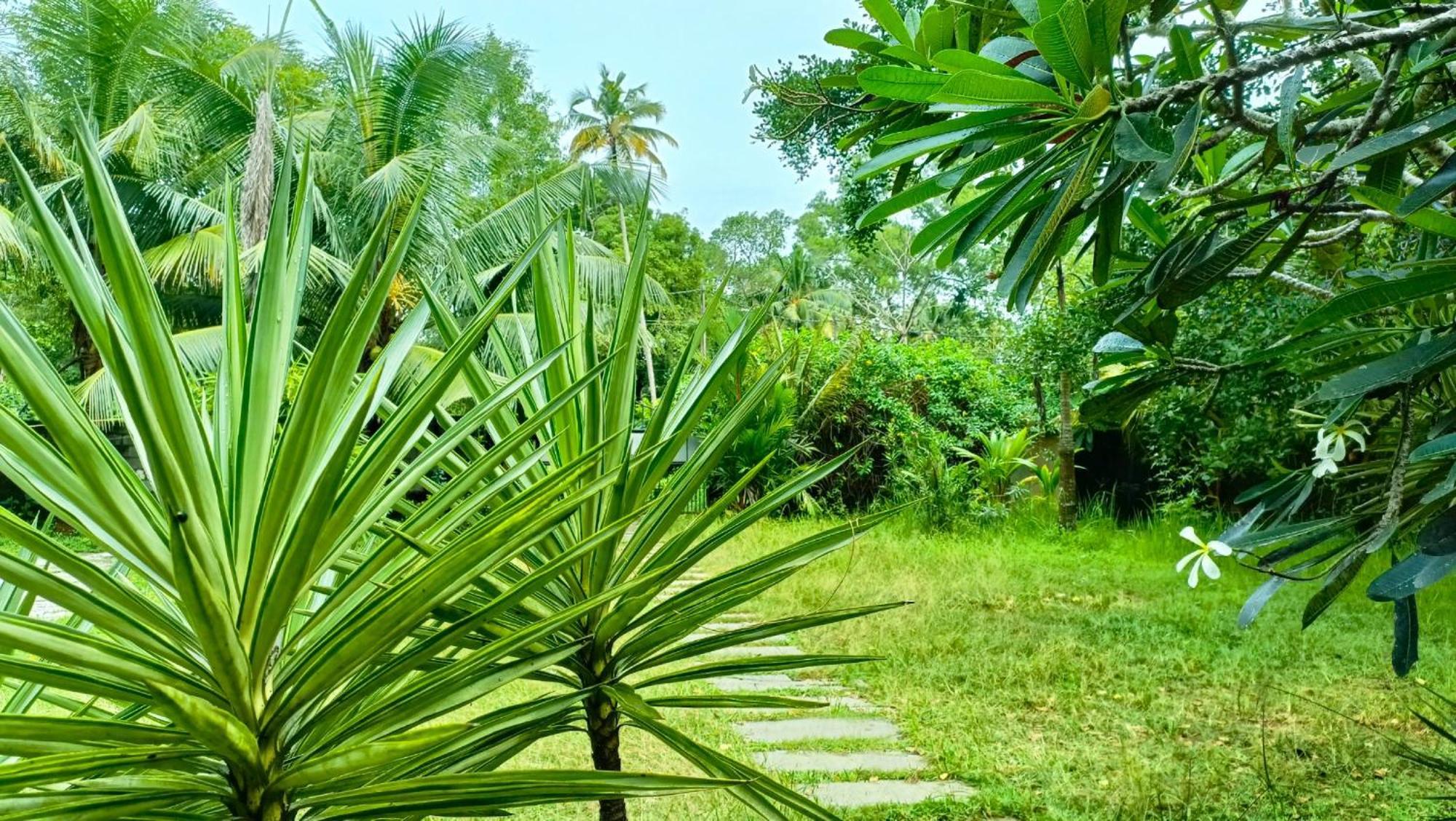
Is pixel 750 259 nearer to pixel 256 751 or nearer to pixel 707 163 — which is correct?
pixel 256 751

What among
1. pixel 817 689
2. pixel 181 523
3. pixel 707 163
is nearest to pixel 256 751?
pixel 181 523

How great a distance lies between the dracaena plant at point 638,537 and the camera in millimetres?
968

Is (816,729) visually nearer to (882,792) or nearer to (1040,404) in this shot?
(882,792)

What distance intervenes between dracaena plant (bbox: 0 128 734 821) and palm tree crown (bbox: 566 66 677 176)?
76.5 feet

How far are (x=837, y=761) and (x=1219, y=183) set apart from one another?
208 centimetres

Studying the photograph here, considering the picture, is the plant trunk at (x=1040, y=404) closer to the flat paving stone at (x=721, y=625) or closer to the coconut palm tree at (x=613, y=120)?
the flat paving stone at (x=721, y=625)

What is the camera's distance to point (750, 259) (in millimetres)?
36156

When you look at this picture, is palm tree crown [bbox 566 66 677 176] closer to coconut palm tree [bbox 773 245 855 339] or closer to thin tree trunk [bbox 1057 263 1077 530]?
coconut palm tree [bbox 773 245 855 339]

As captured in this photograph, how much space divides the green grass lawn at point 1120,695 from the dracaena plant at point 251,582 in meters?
0.96

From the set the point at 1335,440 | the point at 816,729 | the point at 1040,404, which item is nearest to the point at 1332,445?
the point at 1335,440

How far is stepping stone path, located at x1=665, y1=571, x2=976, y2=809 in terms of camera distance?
2529mm

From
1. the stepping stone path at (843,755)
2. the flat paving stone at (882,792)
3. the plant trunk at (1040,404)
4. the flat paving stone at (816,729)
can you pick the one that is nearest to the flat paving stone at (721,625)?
the stepping stone path at (843,755)

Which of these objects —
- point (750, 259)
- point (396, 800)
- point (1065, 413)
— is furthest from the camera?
point (750, 259)

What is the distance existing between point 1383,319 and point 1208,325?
370cm
